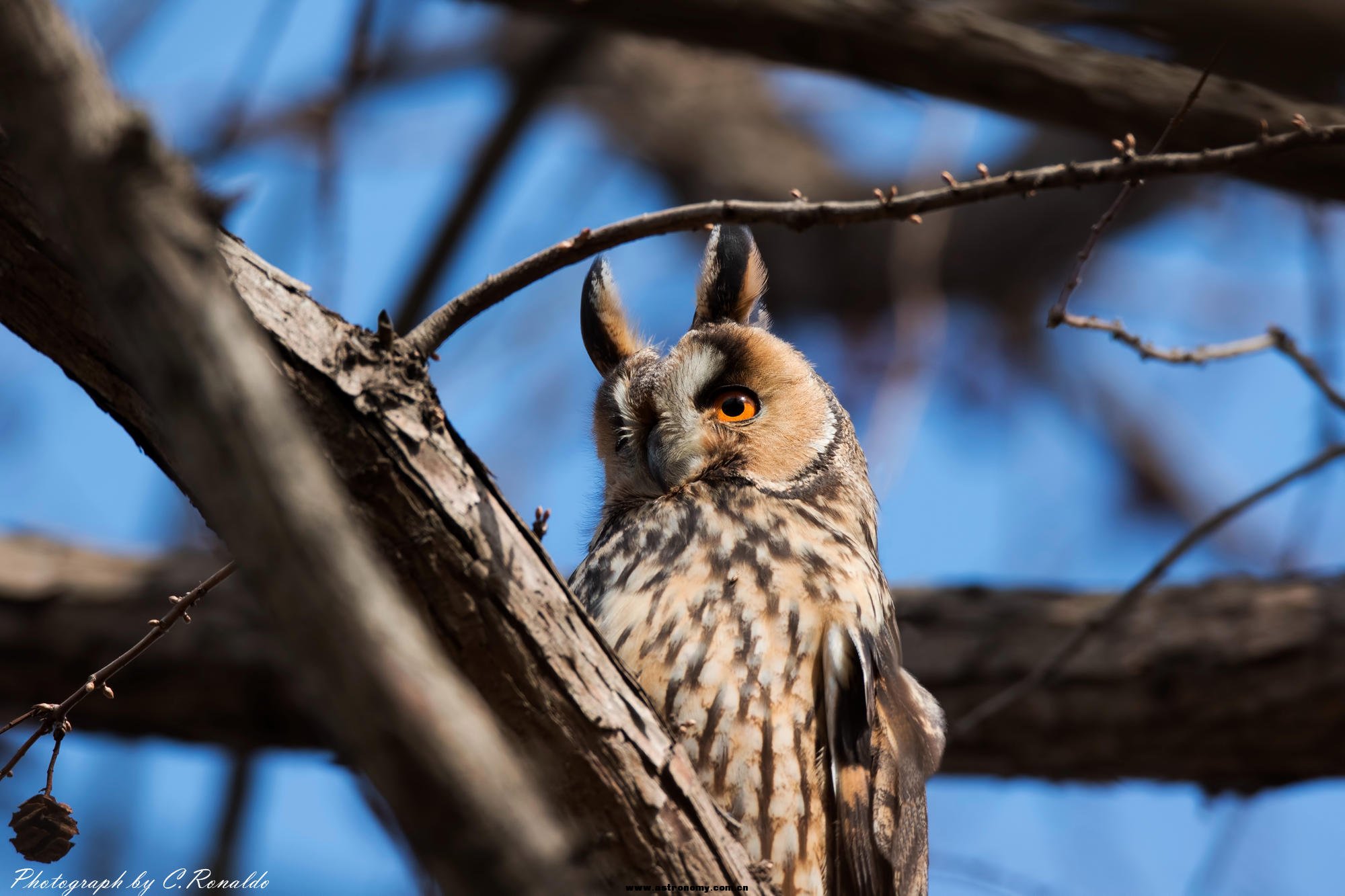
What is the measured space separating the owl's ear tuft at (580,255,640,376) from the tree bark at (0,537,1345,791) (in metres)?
1.31

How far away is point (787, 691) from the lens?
7.00 feet

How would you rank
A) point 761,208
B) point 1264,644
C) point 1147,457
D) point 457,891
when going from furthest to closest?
point 1147,457
point 1264,644
point 761,208
point 457,891

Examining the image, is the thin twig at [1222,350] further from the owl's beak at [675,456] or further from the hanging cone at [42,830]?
the hanging cone at [42,830]

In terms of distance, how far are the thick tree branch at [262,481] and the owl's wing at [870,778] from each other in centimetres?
144

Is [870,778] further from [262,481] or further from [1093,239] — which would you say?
[262,481]

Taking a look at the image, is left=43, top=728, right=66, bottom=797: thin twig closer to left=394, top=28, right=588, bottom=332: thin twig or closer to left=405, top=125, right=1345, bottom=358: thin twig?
left=405, top=125, right=1345, bottom=358: thin twig

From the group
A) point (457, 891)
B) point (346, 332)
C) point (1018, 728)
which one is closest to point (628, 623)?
point (346, 332)

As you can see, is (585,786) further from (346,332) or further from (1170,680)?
(1170,680)

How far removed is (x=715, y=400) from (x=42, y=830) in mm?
1682

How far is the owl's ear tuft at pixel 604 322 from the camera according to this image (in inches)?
117

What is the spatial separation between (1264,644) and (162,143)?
3.29m

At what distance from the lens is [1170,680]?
3.37 meters

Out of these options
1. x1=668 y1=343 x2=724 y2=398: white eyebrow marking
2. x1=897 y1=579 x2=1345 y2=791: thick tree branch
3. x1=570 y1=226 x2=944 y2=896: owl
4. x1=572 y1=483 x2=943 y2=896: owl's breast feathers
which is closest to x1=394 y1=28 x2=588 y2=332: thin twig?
x1=570 y1=226 x2=944 y2=896: owl

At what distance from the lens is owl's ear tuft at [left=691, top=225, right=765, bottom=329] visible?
2928mm
